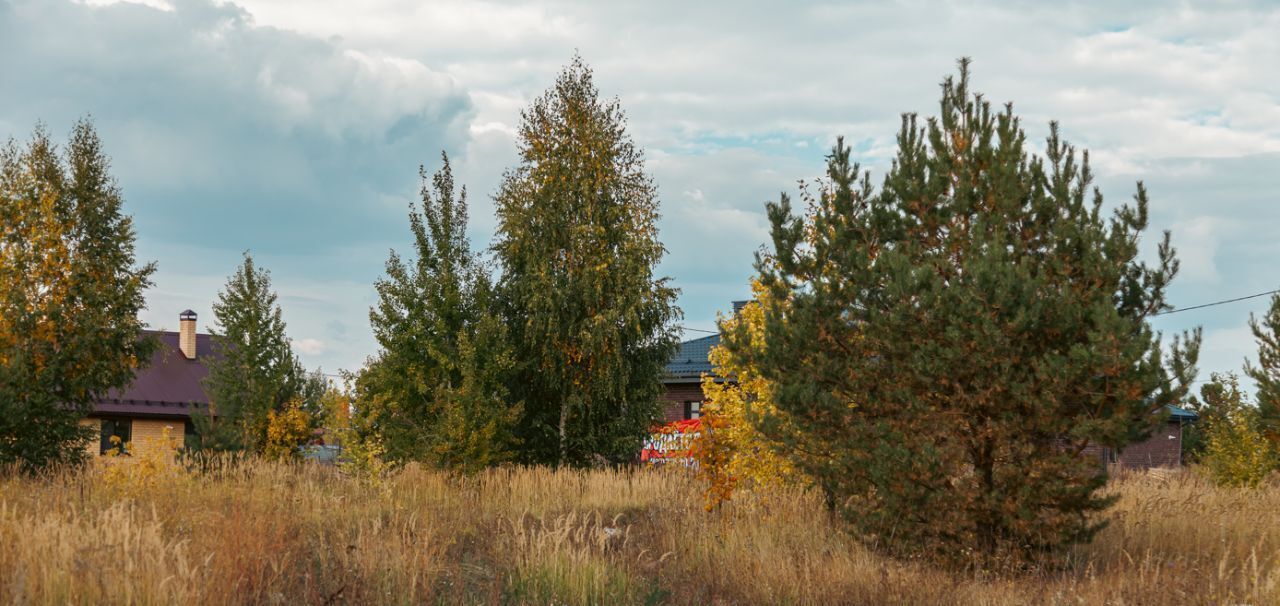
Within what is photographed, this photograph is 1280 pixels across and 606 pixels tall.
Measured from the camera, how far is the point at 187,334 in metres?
41.8

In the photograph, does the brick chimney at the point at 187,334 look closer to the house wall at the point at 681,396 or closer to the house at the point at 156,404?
the house at the point at 156,404

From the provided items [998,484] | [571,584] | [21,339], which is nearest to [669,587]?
[571,584]

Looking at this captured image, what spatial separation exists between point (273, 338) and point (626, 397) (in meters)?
10.8

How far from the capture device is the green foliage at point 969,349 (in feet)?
28.5

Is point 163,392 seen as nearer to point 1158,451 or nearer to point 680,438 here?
point 680,438

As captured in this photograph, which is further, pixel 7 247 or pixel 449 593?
pixel 7 247

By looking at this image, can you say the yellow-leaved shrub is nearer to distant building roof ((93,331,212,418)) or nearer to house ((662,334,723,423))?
distant building roof ((93,331,212,418))

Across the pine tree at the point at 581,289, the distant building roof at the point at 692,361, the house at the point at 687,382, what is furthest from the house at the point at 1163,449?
the pine tree at the point at 581,289

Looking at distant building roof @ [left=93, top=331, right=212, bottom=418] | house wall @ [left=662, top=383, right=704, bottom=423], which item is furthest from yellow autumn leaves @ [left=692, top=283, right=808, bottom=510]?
distant building roof @ [left=93, top=331, right=212, bottom=418]

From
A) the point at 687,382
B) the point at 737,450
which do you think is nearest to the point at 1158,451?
the point at 687,382

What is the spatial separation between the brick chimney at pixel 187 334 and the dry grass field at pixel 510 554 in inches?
1153

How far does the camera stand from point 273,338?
27359 mm

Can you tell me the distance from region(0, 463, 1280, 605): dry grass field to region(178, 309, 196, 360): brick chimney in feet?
96.1

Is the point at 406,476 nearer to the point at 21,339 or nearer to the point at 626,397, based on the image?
the point at 626,397
